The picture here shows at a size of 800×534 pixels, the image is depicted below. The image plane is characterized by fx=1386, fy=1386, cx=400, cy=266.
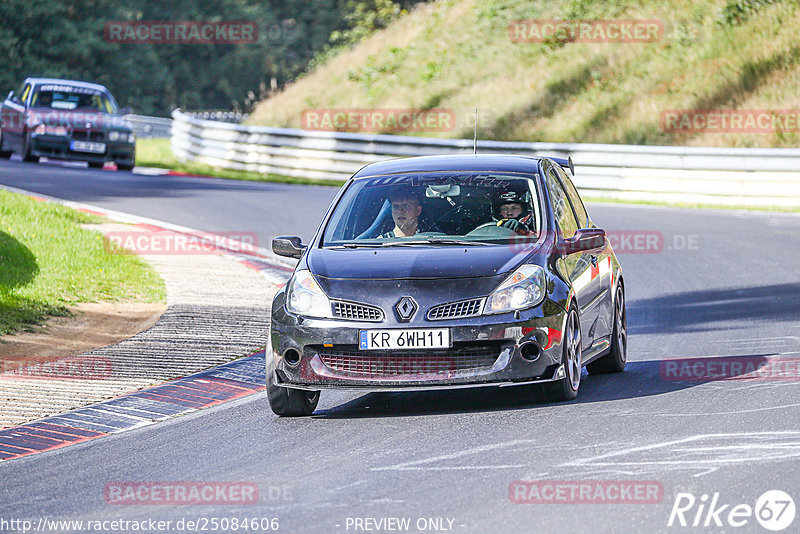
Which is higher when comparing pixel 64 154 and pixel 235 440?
pixel 235 440

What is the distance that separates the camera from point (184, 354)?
10719 millimetres

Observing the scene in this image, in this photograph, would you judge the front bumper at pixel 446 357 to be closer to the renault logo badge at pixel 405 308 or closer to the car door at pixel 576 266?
the renault logo badge at pixel 405 308

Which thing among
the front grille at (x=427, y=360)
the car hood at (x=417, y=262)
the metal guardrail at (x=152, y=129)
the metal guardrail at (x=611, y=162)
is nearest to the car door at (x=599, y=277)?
the car hood at (x=417, y=262)

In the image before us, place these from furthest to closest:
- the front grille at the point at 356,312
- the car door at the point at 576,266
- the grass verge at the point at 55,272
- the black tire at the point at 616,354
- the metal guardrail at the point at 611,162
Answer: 1. the metal guardrail at the point at 611,162
2. the grass verge at the point at 55,272
3. the black tire at the point at 616,354
4. the car door at the point at 576,266
5. the front grille at the point at 356,312

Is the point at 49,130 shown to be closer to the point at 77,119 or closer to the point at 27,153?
the point at 77,119

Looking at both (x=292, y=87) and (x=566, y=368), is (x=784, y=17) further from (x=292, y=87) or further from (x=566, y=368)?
(x=566, y=368)

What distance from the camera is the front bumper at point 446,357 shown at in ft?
26.2

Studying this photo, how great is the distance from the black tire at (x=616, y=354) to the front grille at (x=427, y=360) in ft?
6.25

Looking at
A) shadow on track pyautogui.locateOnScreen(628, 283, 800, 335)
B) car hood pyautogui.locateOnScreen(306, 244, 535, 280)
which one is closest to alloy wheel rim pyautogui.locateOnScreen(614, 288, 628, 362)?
car hood pyautogui.locateOnScreen(306, 244, 535, 280)

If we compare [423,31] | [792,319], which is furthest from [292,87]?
[792,319]

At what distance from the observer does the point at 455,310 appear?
8.02 m

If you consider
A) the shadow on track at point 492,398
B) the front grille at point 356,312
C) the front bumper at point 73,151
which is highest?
the front grille at point 356,312

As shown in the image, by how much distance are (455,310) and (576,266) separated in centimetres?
135

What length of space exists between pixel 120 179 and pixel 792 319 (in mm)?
17330
